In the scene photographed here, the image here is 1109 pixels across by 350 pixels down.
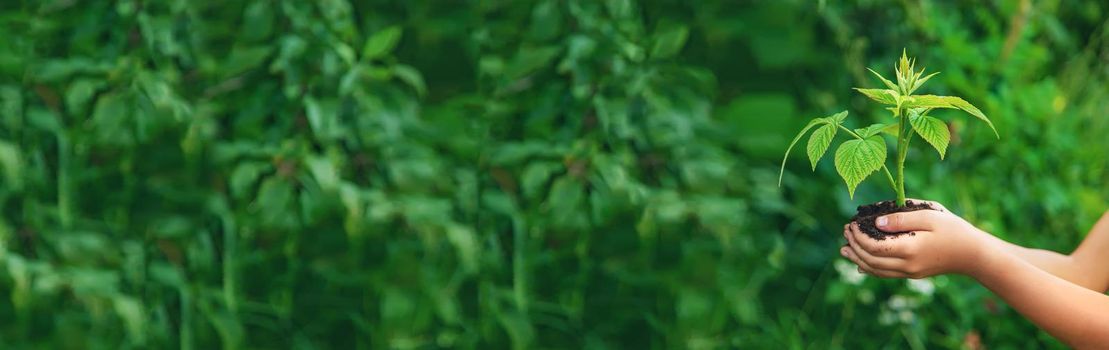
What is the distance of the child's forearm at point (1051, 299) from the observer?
1775 millimetres

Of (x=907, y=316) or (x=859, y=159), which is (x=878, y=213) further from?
(x=907, y=316)

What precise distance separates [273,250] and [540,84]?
0.88m

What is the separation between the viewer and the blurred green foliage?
2.98m

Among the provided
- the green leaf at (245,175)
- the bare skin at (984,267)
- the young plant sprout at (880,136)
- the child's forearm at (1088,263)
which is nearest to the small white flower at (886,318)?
the child's forearm at (1088,263)

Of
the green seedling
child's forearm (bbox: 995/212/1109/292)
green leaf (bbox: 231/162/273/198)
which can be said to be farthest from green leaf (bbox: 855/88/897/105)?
green leaf (bbox: 231/162/273/198)

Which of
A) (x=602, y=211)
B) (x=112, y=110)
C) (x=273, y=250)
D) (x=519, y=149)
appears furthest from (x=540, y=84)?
(x=112, y=110)

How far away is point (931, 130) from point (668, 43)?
4.68 feet

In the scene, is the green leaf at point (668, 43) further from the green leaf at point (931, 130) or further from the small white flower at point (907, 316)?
the green leaf at point (931, 130)

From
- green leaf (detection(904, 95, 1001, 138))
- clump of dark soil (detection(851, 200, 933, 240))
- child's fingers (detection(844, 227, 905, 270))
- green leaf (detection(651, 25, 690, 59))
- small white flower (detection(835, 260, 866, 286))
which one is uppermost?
green leaf (detection(904, 95, 1001, 138))

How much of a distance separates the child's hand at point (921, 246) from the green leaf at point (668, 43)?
135 cm

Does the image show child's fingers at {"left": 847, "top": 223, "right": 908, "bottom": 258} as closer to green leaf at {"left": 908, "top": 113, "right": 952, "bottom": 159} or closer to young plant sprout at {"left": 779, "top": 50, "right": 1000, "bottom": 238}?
young plant sprout at {"left": 779, "top": 50, "right": 1000, "bottom": 238}

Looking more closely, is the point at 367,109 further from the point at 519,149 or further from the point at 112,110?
the point at 112,110

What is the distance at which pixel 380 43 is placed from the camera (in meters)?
2.94

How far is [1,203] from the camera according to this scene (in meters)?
3.12
